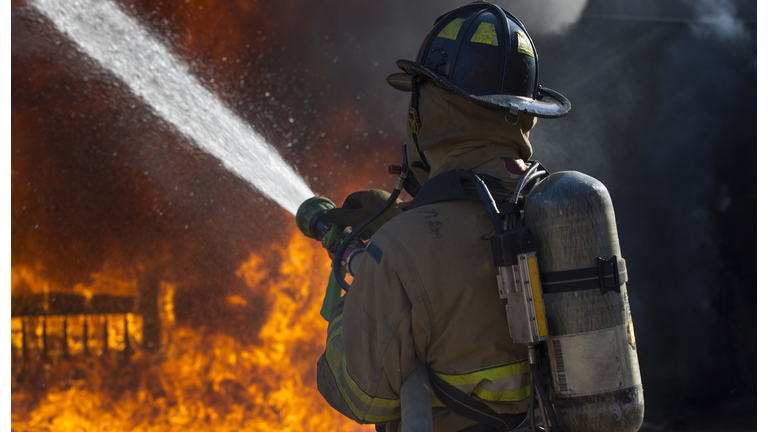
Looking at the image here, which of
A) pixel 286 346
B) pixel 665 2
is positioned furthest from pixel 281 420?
pixel 665 2

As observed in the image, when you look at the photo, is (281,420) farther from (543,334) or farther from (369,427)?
(543,334)

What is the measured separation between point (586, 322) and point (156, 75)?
619cm

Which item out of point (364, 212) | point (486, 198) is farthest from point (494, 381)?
point (364, 212)

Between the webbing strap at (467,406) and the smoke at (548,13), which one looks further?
the smoke at (548,13)

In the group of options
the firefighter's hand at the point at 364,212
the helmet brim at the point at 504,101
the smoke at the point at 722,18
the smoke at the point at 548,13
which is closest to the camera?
the helmet brim at the point at 504,101

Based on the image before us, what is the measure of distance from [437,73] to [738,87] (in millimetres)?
5870

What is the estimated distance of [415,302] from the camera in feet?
5.40

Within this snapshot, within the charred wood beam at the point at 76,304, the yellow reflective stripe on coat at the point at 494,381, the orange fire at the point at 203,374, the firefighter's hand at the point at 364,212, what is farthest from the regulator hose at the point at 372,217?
the charred wood beam at the point at 76,304

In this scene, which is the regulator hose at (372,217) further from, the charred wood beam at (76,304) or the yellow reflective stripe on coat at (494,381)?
the charred wood beam at (76,304)

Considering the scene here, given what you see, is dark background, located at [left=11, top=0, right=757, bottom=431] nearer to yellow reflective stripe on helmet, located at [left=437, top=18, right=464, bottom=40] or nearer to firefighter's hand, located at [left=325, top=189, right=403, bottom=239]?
firefighter's hand, located at [left=325, top=189, right=403, bottom=239]

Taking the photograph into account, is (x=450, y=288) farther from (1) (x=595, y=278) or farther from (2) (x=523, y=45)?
(2) (x=523, y=45)

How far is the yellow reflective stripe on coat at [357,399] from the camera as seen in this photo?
67.9 inches

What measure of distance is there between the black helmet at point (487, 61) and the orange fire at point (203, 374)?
4934mm

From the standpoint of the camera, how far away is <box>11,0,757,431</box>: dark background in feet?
20.2
